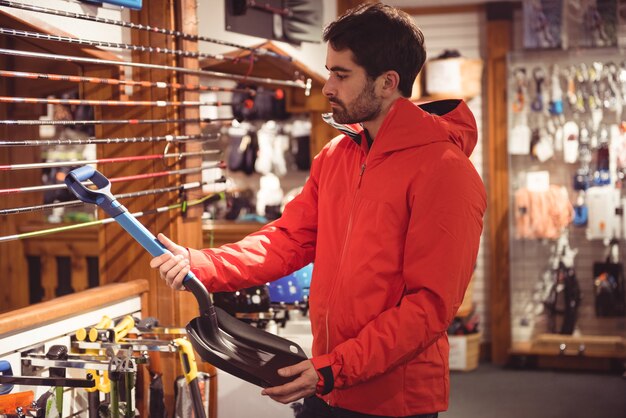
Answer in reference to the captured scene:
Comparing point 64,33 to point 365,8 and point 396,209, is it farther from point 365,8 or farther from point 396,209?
point 396,209

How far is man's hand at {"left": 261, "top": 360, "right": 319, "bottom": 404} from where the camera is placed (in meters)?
2.11

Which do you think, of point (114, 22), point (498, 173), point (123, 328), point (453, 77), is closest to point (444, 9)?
point (453, 77)

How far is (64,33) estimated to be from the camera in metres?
3.21

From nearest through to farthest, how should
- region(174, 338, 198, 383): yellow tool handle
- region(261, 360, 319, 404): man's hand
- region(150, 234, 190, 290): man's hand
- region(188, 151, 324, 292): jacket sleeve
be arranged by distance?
region(261, 360, 319, 404): man's hand, region(150, 234, 190, 290): man's hand, region(188, 151, 324, 292): jacket sleeve, region(174, 338, 198, 383): yellow tool handle

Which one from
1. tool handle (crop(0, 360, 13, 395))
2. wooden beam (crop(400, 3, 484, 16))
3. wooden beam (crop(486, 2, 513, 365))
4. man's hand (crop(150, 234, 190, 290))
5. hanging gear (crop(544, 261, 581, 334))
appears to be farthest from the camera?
wooden beam (crop(400, 3, 484, 16))

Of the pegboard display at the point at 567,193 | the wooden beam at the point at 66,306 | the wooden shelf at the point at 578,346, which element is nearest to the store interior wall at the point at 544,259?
the pegboard display at the point at 567,193

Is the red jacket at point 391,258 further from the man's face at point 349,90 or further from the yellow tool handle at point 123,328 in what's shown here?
the yellow tool handle at point 123,328

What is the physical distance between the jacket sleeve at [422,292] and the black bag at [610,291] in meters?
5.43

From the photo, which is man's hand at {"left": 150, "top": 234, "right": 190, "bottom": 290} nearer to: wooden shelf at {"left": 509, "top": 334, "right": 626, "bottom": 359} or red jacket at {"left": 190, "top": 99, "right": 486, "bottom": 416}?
red jacket at {"left": 190, "top": 99, "right": 486, "bottom": 416}

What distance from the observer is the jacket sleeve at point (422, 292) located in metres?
2.12

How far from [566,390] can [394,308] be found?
5.01m

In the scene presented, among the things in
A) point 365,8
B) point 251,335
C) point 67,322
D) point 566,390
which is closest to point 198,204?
point 67,322

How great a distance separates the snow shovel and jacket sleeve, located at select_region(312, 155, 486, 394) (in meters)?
0.16

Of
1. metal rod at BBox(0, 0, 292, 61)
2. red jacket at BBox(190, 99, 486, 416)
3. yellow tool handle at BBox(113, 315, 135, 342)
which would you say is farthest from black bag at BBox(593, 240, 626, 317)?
red jacket at BBox(190, 99, 486, 416)
